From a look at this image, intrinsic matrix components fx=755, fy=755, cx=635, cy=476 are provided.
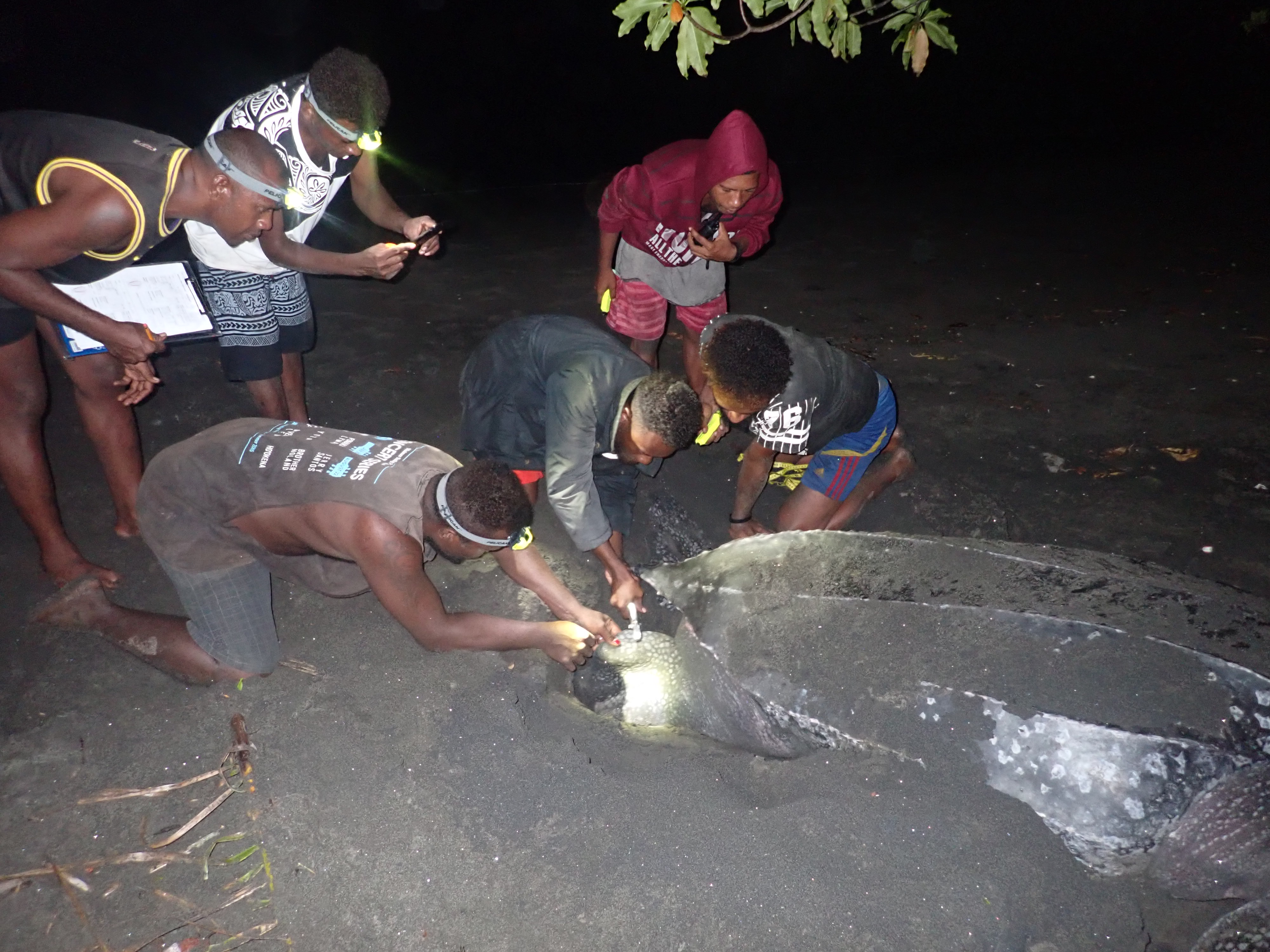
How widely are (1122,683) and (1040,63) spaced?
19.0 metres

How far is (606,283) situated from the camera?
3146 millimetres

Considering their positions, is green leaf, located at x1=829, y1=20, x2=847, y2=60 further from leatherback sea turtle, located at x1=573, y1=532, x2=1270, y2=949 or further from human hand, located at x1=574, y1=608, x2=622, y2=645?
human hand, located at x1=574, y1=608, x2=622, y2=645

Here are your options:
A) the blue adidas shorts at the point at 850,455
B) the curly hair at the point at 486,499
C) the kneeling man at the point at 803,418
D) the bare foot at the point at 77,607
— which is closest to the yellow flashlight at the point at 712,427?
the kneeling man at the point at 803,418

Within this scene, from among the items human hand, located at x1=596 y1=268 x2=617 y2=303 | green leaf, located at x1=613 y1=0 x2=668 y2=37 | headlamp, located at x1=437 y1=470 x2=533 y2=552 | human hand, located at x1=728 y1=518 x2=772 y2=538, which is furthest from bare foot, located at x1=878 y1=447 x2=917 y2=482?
green leaf, located at x1=613 y1=0 x2=668 y2=37

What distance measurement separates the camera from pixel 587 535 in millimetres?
2234

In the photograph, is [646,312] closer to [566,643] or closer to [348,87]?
[348,87]

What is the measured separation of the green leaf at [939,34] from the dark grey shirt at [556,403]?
106 cm

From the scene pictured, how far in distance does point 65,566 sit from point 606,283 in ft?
7.10

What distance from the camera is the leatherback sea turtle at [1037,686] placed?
60.3 inches

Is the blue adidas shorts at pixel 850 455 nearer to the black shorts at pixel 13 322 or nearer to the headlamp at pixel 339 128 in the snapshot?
the headlamp at pixel 339 128

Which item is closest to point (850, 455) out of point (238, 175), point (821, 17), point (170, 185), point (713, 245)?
point (713, 245)

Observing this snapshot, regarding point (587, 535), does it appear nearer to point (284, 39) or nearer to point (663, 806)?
point (663, 806)

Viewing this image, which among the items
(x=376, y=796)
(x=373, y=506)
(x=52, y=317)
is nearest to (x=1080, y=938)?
(x=376, y=796)

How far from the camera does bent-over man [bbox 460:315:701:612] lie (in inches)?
81.4
